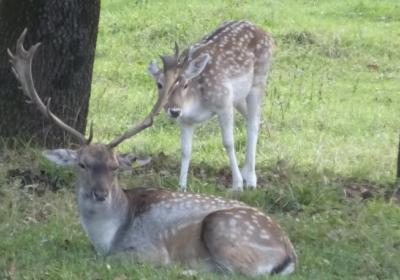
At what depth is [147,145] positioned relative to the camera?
12.4m

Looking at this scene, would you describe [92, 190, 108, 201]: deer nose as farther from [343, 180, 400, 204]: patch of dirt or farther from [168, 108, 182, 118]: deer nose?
[343, 180, 400, 204]: patch of dirt

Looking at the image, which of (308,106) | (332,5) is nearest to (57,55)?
(308,106)

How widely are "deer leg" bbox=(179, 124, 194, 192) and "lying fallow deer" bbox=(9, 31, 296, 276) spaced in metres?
1.81

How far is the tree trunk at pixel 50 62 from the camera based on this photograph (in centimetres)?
1060

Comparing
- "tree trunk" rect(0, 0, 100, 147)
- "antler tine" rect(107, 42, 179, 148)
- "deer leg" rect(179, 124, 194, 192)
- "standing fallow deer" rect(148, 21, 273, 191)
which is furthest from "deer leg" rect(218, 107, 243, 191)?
"antler tine" rect(107, 42, 179, 148)

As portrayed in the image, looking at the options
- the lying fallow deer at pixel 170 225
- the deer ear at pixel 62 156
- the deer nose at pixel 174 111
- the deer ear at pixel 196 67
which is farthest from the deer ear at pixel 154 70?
the deer ear at pixel 62 156

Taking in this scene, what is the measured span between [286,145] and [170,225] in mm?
5193

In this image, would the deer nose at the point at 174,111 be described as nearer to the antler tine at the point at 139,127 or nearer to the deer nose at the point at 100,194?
the antler tine at the point at 139,127

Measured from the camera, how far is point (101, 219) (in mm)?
7859

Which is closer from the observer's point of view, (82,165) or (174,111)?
(82,165)

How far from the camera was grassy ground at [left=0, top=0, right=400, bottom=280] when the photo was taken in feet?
26.4

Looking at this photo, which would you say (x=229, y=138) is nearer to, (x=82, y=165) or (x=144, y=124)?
(x=144, y=124)

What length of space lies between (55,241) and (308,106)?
7694 millimetres

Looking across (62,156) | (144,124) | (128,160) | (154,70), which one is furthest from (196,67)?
(62,156)
